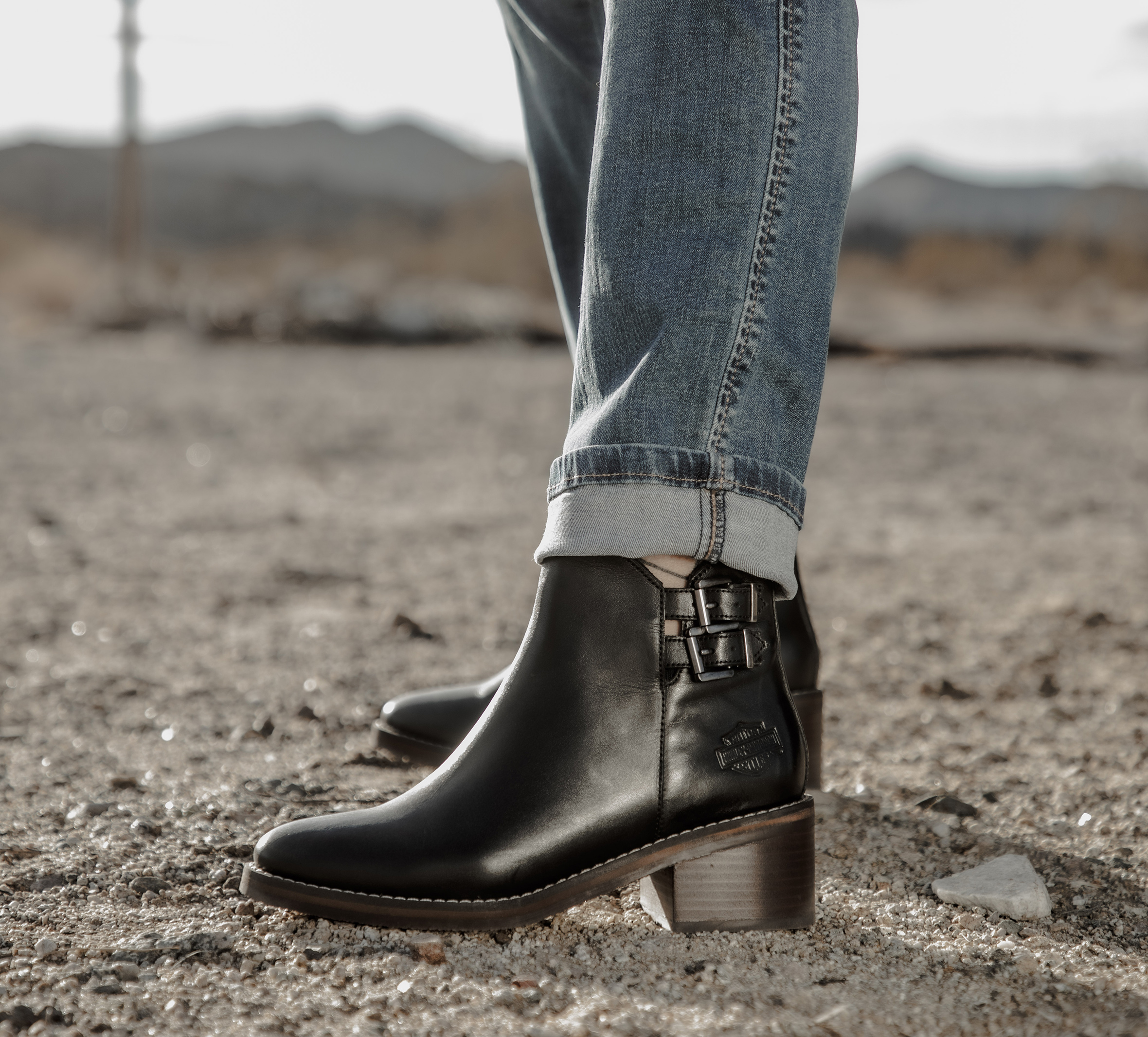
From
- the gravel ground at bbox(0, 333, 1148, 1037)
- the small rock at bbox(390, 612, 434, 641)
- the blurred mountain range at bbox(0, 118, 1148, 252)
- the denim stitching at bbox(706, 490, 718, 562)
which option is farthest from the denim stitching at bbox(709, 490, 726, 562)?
the blurred mountain range at bbox(0, 118, 1148, 252)

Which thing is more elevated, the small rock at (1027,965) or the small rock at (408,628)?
the small rock at (1027,965)

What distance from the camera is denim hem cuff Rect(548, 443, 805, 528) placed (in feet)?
2.34

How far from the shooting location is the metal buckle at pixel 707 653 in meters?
0.76

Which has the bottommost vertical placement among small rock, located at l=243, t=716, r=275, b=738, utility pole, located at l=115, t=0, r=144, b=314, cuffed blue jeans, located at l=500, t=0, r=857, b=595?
small rock, located at l=243, t=716, r=275, b=738

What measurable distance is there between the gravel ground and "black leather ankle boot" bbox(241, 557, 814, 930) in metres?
0.03

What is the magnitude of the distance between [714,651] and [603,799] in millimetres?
134

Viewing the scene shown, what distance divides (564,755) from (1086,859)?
0.51m

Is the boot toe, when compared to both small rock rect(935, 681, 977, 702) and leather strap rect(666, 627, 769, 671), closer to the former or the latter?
leather strap rect(666, 627, 769, 671)

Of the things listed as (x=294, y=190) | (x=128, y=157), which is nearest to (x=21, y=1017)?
(x=128, y=157)

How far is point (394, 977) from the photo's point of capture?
713mm

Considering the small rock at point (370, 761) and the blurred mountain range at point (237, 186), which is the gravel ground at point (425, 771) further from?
the blurred mountain range at point (237, 186)

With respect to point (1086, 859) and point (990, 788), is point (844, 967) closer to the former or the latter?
point (1086, 859)

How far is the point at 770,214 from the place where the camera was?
2.38 ft

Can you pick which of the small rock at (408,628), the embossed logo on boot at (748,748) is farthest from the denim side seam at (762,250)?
the small rock at (408,628)
